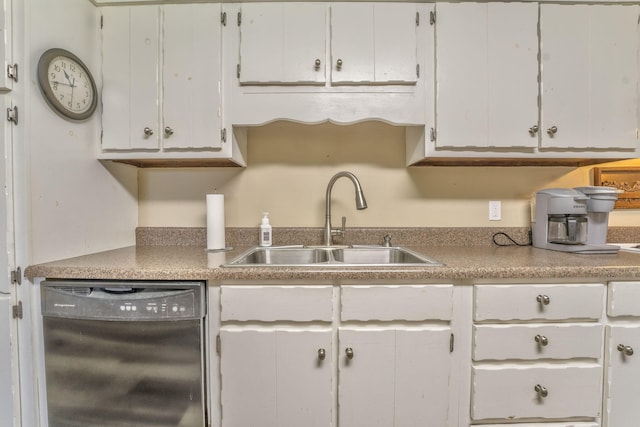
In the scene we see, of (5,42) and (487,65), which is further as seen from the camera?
(487,65)

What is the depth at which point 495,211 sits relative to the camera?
1743 millimetres

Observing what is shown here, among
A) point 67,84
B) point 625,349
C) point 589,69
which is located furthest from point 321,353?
point 589,69

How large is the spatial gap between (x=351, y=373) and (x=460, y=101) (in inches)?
48.6

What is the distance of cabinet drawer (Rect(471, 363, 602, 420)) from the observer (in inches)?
44.9

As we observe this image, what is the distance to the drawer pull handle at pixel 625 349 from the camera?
1131 mm

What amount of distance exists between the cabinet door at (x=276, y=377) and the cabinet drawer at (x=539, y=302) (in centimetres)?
60

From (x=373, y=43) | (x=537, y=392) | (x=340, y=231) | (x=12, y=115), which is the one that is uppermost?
(x=373, y=43)

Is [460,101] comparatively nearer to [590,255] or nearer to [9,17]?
[590,255]

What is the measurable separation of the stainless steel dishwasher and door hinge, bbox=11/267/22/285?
9 centimetres

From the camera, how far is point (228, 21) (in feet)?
4.65

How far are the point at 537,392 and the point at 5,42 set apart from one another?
227cm

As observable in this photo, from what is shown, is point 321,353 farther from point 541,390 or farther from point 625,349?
point 625,349

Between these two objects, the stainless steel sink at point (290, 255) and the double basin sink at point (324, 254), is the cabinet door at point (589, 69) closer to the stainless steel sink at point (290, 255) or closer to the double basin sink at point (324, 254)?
the double basin sink at point (324, 254)

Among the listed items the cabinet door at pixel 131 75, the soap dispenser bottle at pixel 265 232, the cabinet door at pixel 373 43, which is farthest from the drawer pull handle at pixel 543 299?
the cabinet door at pixel 131 75
